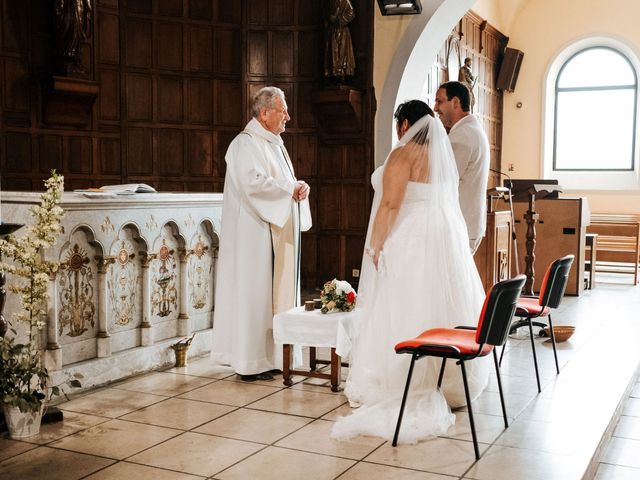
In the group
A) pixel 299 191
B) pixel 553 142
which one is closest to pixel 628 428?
pixel 299 191

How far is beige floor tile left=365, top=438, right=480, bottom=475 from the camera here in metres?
3.27

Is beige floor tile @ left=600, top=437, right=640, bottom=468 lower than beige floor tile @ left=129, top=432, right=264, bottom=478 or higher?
lower

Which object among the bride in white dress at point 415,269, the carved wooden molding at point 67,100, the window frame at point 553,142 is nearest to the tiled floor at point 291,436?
the bride in white dress at point 415,269

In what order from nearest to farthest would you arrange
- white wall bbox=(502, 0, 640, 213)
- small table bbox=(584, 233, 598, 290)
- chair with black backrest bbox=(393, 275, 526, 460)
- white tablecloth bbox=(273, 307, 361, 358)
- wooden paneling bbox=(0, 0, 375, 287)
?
chair with black backrest bbox=(393, 275, 526, 460), white tablecloth bbox=(273, 307, 361, 358), wooden paneling bbox=(0, 0, 375, 287), small table bbox=(584, 233, 598, 290), white wall bbox=(502, 0, 640, 213)

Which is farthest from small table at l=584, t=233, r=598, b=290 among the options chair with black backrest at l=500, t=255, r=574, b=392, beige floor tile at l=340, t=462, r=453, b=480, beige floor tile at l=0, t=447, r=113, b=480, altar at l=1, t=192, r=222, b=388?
beige floor tile at l=0, t=447, r=113, b=480

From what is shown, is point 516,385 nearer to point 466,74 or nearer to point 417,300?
point 417,300

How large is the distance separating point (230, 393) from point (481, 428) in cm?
145

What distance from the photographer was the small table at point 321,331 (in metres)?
4.40

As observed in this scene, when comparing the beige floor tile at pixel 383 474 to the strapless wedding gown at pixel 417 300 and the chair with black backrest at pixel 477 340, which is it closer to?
the chair with black backrest at pixel 477 340

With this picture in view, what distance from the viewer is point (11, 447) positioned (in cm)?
352

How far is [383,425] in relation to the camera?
3691 millimetres

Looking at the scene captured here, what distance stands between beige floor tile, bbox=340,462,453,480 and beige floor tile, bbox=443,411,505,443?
0.52 meters

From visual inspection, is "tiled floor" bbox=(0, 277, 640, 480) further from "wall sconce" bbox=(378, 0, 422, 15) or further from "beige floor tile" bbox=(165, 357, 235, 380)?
"wall sconce" bbox=(378, 0, 422, 15)

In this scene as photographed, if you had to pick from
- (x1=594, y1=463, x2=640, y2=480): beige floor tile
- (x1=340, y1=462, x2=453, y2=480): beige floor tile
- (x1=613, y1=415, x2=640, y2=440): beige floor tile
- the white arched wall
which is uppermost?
the white arched wall
